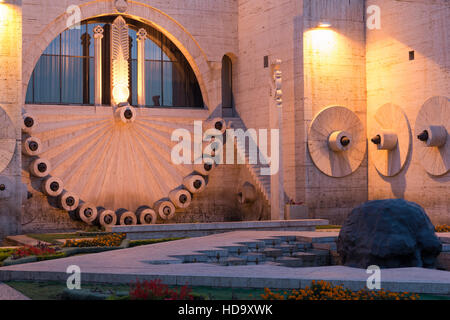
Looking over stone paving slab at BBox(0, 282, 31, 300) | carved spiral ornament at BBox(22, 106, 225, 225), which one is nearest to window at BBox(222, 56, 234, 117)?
carved spiral ornament at BBox(22, 106, 225, 225)

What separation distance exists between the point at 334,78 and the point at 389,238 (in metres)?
12.3

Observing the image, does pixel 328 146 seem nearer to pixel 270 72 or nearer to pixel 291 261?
pixel 270 72

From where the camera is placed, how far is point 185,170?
25.0 metres

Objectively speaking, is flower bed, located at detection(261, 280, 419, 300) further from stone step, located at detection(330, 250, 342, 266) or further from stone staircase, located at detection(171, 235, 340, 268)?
stone step, located at detection(330, 250, 342, 266)

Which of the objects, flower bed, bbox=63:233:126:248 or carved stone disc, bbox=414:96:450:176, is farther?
carved stone disc, bbox=414:96:450:176

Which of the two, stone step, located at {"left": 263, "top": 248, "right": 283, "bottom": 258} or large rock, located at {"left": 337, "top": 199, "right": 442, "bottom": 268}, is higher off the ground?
large rock, located at {"left": 337, "top": 199, "right": 442, "bottom": 268}

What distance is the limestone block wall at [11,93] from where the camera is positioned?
19.9 m

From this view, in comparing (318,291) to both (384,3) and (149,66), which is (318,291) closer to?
(384,3)

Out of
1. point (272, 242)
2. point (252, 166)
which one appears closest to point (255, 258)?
point (272, 242)

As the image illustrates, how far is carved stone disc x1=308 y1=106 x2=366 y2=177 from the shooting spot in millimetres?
23266

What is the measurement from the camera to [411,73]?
21719mm

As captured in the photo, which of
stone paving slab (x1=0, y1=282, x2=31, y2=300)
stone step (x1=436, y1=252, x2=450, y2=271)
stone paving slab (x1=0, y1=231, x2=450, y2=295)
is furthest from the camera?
stone step (x1=436, y1=252, x2=450, y2=271)

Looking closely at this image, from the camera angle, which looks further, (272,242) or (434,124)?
(434,124)

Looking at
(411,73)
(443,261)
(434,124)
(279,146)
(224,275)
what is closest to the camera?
(224,275)
